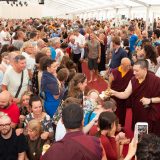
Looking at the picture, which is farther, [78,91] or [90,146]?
[78,91]

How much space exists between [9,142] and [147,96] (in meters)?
1.86

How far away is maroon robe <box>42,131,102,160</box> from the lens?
2273 mm

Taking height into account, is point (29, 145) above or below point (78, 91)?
below

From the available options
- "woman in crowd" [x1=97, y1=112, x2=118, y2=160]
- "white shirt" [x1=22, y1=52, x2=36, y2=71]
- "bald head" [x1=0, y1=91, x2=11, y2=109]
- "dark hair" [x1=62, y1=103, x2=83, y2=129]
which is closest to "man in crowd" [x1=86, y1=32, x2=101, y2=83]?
"white shirt" [x1=22, y1=52, x2=36, y2=71]

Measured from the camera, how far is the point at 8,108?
4.27 m

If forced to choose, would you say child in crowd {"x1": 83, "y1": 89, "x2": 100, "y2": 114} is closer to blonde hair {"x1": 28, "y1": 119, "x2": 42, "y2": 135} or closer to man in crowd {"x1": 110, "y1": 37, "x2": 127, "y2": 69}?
blonde hair {"x1": 28, "y1": 119, "x2": 42, "y2": 135}

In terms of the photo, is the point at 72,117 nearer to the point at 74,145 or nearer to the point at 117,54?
the point at 74,145

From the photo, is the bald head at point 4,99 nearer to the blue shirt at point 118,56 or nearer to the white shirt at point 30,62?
the white shirt at point 30,62

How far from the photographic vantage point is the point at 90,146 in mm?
2389

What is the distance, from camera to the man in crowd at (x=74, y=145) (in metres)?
2.28

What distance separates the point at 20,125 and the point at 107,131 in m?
1.30

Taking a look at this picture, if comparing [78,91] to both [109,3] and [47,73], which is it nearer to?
[47,73]

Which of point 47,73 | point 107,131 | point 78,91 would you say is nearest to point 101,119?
point 107,131

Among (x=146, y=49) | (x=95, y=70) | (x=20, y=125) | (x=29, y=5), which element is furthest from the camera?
(x=29, y=5)
